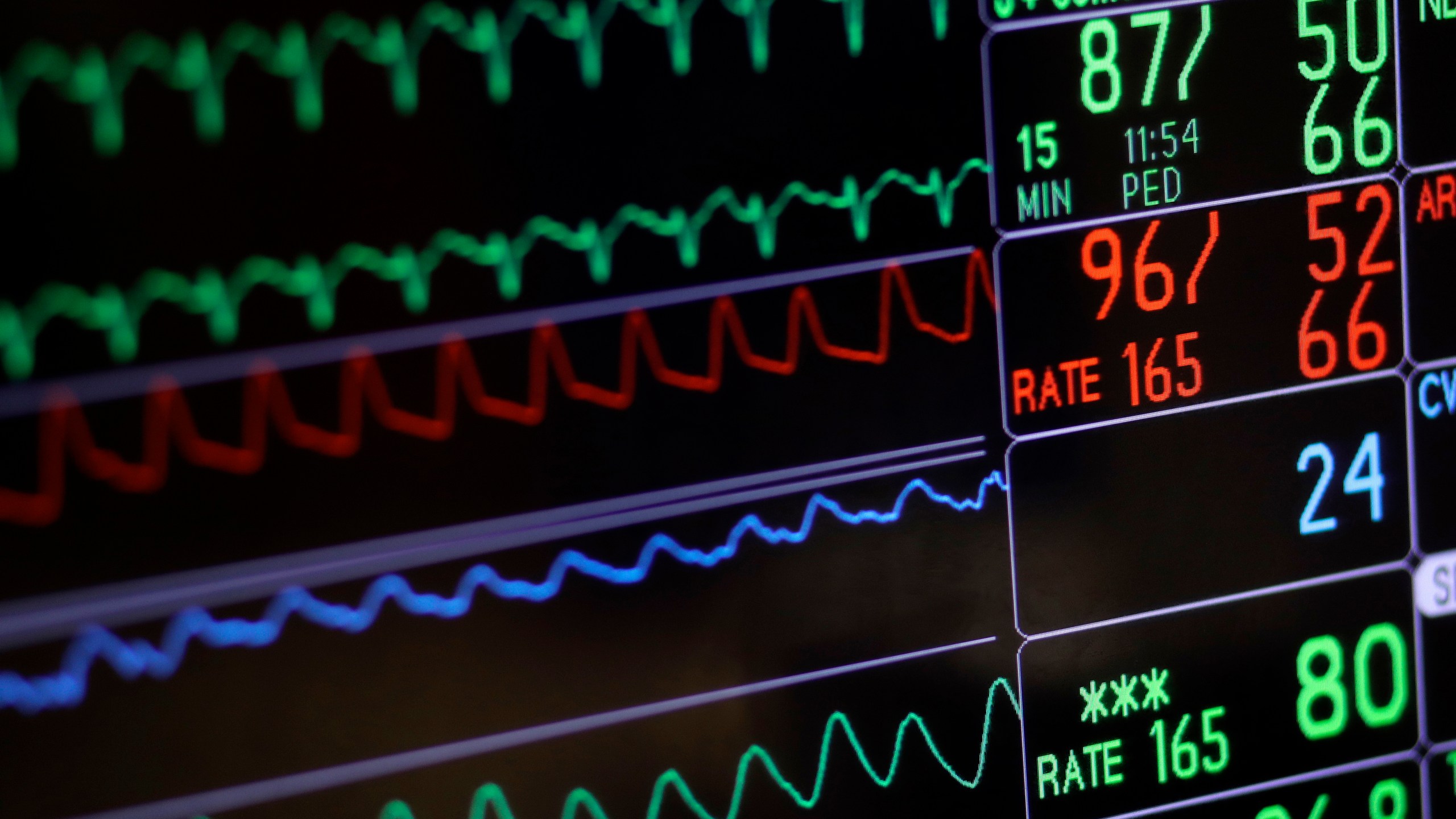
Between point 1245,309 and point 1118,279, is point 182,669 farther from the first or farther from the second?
point 1245,309

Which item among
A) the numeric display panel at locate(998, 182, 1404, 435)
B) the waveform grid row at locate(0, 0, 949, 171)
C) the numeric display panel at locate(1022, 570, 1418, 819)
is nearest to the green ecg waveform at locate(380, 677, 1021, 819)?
the numeric display panel at locate(1022, 570, 1418, 819)

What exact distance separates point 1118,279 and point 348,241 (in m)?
0.72

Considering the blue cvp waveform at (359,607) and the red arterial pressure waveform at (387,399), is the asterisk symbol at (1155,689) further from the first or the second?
the red arterial pressure waveform at (387,399)

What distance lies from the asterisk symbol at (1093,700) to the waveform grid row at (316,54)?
684 mm

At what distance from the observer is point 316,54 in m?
1.17

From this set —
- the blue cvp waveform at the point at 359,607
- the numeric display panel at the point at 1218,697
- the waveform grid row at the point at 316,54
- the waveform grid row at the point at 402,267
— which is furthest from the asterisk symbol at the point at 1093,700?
the waveform grid row at the point at 316,54

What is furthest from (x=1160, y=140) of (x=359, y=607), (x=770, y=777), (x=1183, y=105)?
(x=359, y=607)

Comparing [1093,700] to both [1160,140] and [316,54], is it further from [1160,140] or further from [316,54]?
[316,54]

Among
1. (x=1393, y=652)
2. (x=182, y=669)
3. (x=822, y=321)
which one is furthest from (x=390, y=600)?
(x=1393, y=652)

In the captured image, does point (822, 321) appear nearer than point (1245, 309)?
Yes

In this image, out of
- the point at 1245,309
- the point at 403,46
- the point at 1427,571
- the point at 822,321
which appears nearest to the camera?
the point at 403,46

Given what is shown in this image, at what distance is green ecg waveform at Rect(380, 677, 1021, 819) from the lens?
130 centimetres

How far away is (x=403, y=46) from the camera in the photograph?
118cm

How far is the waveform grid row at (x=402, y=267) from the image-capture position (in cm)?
113
